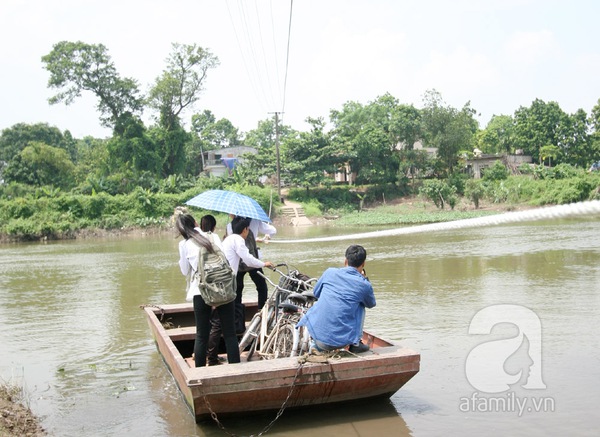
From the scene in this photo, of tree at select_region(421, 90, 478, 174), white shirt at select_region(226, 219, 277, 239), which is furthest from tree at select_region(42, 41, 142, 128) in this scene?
white shirt at select_region(226, 219, 277, 239)

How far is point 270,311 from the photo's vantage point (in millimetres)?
6430

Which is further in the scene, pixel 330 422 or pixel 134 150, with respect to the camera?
pixel 134 150

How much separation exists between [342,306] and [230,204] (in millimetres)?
1947

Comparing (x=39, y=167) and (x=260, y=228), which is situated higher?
(x=39, y=167)

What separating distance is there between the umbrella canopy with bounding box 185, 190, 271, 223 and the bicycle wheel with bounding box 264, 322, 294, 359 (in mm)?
1290

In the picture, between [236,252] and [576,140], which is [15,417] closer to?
[236,252]

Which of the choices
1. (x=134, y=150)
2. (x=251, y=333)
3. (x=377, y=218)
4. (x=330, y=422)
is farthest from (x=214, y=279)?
(x=134, y=150)

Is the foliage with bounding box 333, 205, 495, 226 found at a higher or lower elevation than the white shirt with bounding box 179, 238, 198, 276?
lower

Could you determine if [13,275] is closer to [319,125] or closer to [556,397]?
[556,397]

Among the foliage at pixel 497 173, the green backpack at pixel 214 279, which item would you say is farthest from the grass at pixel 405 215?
the green backpack at pixel 214 279

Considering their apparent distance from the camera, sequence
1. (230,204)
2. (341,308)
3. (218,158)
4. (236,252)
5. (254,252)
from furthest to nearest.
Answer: (218,158) → (254,252) → (230,204) → (236,252) → (341,308)

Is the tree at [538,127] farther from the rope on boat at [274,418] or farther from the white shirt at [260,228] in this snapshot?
the rope on boat at [274,418]

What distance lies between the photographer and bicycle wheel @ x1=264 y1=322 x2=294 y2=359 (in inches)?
235

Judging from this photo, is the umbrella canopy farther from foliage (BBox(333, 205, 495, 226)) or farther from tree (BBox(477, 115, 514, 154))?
tree (BBox(477, 115, 514, 154))
